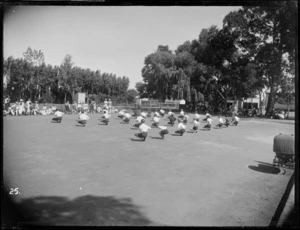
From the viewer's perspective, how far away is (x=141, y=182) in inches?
276

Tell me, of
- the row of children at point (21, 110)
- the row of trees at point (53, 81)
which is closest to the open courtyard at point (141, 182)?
the row of children at point (21, 110)

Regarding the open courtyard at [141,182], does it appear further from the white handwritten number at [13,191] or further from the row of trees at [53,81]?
the row of trees at [53,81]

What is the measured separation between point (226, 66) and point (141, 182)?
27.5 meters

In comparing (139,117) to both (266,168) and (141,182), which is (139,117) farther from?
(141,182)

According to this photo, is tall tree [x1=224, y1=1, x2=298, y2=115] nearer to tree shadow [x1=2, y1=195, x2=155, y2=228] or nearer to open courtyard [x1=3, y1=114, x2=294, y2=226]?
open courtyard [x1=3, y1=114, x2=294, y2=226]

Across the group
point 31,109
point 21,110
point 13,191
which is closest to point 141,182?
point 13,191

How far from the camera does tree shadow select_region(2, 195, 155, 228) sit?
193 inches

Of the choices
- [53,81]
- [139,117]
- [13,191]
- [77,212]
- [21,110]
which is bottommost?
[77,212]

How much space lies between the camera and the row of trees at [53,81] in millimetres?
33375

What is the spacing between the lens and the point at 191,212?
5.36m

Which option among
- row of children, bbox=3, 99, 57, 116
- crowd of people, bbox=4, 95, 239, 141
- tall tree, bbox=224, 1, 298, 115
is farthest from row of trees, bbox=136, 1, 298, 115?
row of children, bbox=3, 99, 57, 116

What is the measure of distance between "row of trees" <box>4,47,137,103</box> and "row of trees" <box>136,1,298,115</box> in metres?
10.3

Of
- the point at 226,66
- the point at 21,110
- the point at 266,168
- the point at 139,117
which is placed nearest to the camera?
the point at 266,168

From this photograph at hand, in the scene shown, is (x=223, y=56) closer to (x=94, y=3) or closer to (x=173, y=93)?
(x=173, y=93)
